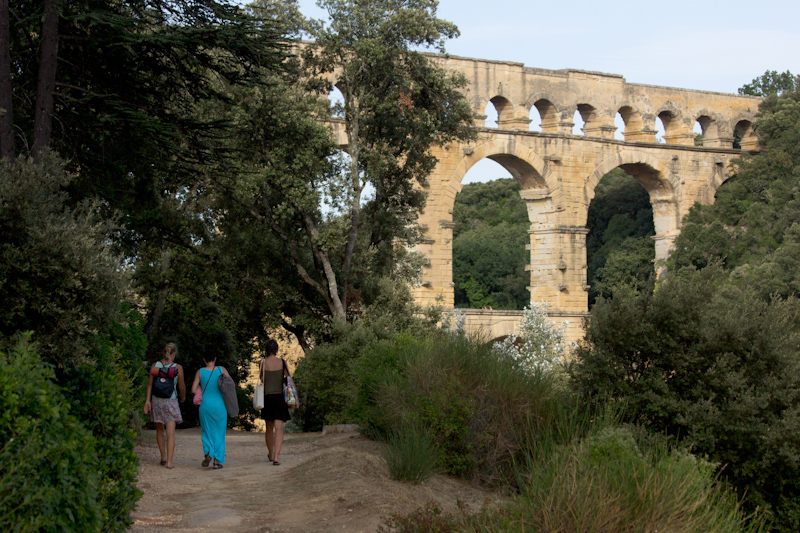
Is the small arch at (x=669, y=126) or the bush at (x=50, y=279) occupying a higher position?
the small arch at (x=669, y=126)

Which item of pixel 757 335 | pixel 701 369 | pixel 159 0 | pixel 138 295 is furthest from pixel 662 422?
pixel 138 295

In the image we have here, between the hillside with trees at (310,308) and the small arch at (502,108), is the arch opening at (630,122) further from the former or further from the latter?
the hillside with trees at (310,308)

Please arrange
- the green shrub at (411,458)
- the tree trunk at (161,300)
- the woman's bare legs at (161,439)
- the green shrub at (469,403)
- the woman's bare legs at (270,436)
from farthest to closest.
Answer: the tree trunk at (161,300), the woman's bare legs at (270,436), the woman's bare legs at (161,439), the green shrub at (469,403), the green shrub at (411,458)

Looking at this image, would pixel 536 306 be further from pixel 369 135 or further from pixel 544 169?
pixel 544 169

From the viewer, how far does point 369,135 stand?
542 inches

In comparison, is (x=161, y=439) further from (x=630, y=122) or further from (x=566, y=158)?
(x=630, y=122)

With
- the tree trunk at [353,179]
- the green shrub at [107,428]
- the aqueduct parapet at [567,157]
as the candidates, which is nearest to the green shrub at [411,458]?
the green shrub at [107,428]

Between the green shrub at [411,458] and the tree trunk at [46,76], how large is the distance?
Answer: 3774 mm

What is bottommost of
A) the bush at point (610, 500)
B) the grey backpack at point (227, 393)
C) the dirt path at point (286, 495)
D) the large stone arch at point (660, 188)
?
the dirt path at point (286, 495)

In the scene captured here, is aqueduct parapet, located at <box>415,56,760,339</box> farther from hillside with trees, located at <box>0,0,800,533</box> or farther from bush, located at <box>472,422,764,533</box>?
bush, located at <box>472,422,764,533</box>

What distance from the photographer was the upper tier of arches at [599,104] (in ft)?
77.2

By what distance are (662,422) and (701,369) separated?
643mm

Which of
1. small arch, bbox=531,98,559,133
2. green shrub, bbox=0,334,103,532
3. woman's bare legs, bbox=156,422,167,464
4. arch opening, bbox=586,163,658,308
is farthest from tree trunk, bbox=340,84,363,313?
arch opening, bbox=586,163,658,308

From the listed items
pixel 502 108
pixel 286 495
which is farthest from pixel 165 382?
pixel 502 108
